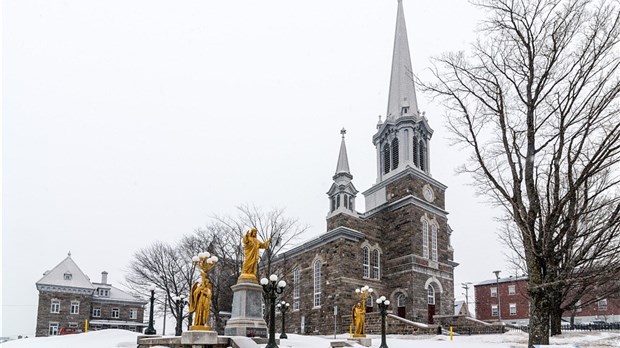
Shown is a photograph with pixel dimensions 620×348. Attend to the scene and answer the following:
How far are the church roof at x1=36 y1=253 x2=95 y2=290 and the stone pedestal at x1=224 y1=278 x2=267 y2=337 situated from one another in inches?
1474

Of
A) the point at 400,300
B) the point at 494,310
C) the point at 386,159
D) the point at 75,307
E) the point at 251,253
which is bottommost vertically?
the point at 494,310

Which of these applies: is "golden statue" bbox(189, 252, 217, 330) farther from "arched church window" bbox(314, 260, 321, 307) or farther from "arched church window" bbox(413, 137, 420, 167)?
"arched church window" bbox(413, 137, 420, 167)

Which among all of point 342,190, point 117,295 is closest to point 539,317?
point 342,190

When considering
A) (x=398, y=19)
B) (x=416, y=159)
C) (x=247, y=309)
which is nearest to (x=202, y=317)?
(x=247, y=309)

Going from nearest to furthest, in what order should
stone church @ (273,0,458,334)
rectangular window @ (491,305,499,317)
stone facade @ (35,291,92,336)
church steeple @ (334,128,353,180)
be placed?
stone church @ (273,0,458,334) → church steeple @ (334,128,353,180) → stone facade @ (35,291,92,336) → rectangular window @ (491,305,499,317)

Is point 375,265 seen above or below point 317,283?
above

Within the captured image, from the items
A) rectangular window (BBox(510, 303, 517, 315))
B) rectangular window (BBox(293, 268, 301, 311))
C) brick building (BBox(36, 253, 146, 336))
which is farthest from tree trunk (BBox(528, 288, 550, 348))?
rectangular window (BBox(510, 303, 517, 315))

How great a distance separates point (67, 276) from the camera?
47188 millimetres

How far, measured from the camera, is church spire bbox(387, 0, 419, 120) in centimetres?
4050

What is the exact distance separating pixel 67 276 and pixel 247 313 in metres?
38.8

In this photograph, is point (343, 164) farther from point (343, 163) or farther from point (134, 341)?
point (134, 341)

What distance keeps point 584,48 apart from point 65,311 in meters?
48.6

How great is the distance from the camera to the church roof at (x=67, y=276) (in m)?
45.9

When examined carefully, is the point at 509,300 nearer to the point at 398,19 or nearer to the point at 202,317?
the point at 398,19
